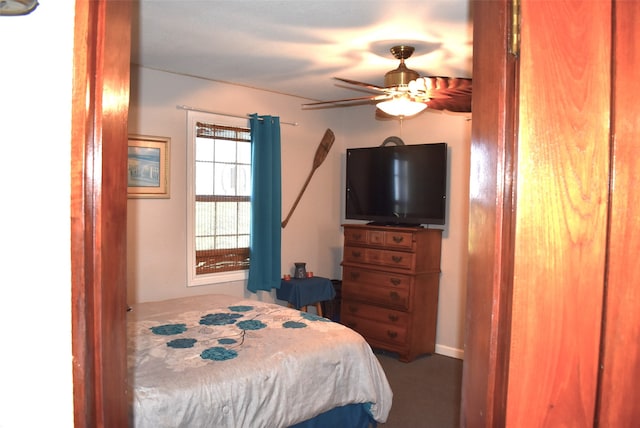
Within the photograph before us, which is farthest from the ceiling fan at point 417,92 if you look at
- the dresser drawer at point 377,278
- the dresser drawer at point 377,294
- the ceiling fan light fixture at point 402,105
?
the dresser drawer at point 377,294

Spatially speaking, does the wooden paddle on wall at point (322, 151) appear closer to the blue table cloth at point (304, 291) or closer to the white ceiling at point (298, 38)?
the blue table cloth at point (304, 291)

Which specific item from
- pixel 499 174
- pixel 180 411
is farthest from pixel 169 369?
pixel 499 174

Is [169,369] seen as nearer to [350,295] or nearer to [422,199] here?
[350,295]

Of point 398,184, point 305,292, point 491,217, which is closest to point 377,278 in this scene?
point 305,292

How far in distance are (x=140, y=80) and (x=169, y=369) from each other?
8.54ft

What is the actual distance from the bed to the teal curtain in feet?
4.16

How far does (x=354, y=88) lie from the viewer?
15.0 ft

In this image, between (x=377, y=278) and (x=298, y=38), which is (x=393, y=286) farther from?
(x=298, y=38)

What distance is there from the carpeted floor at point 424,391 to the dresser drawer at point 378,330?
0.18 metres

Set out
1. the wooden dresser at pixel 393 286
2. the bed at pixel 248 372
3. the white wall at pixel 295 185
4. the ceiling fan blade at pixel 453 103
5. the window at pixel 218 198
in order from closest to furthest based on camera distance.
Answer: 1. the bed at pixel 248 372
2. the ceiling fan blade at pixel 453 103
3. the white wall at pixel 295 185
4. the window at pixel 218 198
5. the wooden dresser at pixel 393 286

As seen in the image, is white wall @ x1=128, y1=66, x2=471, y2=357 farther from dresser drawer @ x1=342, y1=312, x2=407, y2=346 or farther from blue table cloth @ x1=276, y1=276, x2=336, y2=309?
dresser drawer @ x1=342, y1=312, x2=407, y2=346

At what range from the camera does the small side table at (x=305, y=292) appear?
15.3 ft

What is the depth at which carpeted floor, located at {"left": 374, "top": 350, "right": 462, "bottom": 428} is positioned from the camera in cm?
331

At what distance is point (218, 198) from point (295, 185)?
0.95 meters
